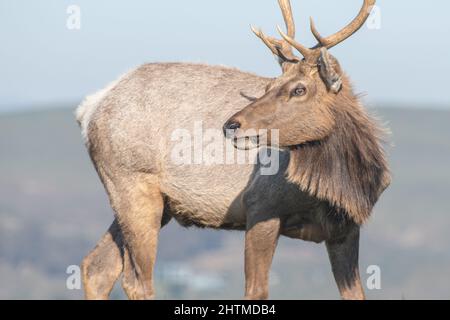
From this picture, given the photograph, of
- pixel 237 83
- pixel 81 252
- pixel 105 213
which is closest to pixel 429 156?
pixel 105 213

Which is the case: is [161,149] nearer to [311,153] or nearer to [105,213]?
[311,153]

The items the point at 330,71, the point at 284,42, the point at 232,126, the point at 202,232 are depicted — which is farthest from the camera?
the point at 202,232

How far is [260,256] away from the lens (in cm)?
1178

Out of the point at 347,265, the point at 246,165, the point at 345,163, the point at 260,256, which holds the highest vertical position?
the point at 345,163

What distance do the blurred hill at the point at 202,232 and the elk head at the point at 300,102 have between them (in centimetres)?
4482

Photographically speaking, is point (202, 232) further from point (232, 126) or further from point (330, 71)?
point (232, 126)

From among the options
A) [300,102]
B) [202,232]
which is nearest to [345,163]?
[300,102]

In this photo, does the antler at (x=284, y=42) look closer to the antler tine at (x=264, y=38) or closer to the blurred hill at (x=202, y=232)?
the antler tine at (x=264, y=38)

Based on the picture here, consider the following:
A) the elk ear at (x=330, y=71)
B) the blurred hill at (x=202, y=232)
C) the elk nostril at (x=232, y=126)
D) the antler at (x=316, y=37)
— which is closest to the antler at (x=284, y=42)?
the antler at (x=316, y=37)

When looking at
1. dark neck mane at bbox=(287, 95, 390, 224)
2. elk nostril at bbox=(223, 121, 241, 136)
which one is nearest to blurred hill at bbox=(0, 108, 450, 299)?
dark neck mane at bbox=(287, 95, 390, 224)

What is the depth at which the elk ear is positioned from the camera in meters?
11.2

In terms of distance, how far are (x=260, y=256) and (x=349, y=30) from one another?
2.36 metres

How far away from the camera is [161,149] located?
503 inches

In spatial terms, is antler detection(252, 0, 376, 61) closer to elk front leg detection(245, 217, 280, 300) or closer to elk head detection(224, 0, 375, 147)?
elk head detection(224, 0, 375, 147)
